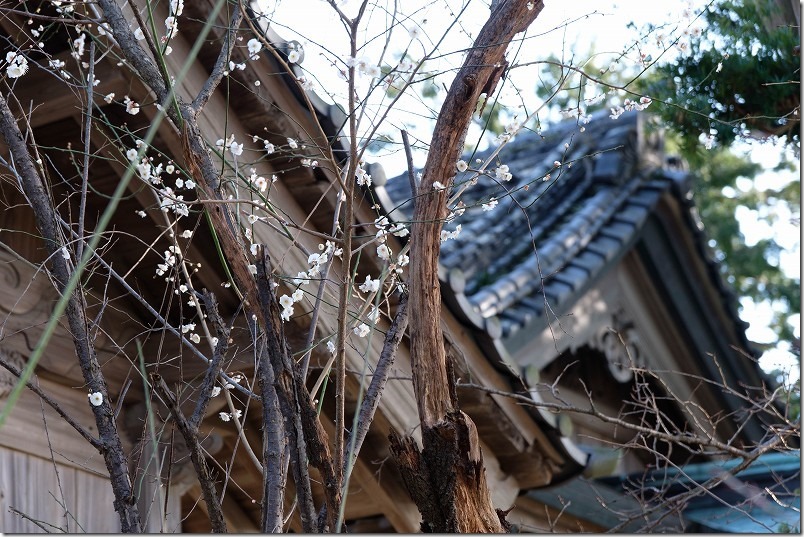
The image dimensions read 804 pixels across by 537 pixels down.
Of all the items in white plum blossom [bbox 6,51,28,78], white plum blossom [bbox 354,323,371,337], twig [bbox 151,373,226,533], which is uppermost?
white plum blossom [bbox 6,51,28,78]

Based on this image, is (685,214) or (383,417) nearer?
(383,417)

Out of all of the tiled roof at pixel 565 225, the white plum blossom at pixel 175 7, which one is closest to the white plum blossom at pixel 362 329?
the white plum blossom at pixel 175 7

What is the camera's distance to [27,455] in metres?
2.54

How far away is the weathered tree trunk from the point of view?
1.52 m

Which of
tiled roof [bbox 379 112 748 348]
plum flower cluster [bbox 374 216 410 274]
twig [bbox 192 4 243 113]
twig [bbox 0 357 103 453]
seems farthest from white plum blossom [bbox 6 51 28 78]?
tiled roof [bbox 379 112 748 348]

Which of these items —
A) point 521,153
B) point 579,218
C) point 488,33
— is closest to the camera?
point 488,33

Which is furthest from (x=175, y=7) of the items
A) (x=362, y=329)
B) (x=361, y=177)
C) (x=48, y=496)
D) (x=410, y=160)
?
(x=48, y=496)

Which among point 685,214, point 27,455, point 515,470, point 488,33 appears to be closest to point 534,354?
point 515,470

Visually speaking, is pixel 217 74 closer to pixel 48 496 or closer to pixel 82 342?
pixel 82 342

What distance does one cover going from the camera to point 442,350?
5.31 feet

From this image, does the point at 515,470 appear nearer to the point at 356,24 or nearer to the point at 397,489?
the point at 397,489

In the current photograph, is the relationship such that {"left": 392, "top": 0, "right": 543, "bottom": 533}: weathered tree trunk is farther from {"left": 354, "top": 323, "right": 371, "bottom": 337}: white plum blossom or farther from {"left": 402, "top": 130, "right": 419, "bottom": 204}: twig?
{"left": 354, "top": 323, "right": 371, "bottom": 337}: white plum blossom

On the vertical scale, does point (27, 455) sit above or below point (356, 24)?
below

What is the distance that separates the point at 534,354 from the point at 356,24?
236cm
